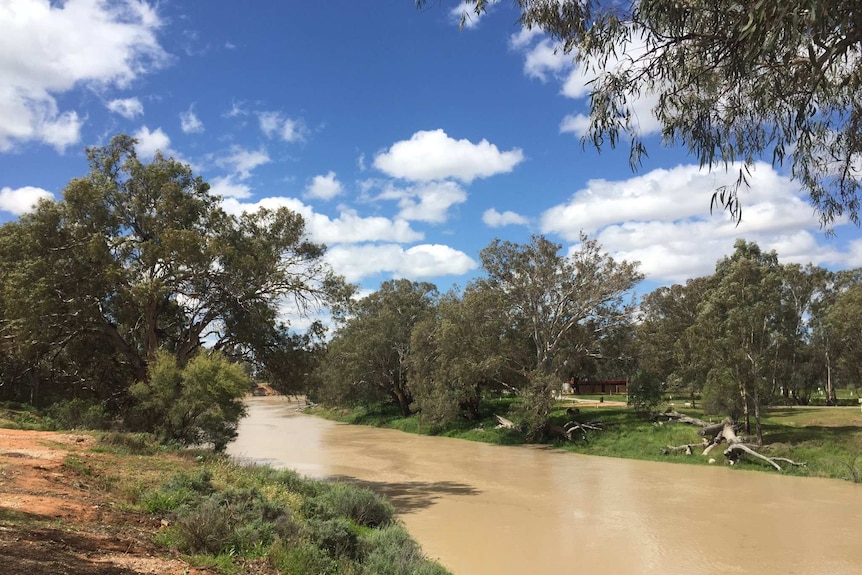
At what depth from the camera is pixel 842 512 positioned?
16.3 m

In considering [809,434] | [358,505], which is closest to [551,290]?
[809,434]

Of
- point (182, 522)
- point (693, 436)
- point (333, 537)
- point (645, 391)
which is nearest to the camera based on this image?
point (182, 522)

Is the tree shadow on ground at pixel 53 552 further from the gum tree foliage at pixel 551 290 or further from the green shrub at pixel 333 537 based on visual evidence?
the gum tree foliage at pixel 551 290

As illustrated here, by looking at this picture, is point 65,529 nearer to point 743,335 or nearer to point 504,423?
point 743,335

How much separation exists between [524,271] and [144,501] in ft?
88.0

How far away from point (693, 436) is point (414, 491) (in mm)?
14981

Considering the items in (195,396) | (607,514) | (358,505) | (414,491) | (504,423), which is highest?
(195,396)

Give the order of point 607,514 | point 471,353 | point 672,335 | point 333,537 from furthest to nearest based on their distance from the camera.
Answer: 1. point 672,335
2. point 471,353
3. point 607,514
4. point 333,537

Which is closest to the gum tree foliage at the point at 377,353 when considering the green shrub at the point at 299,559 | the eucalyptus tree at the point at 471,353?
the eucalyptus tree at the point at 471,353

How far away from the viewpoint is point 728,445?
24.4m

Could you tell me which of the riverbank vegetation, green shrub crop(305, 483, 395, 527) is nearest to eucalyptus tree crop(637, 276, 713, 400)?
green shrub crop(305, 483, 395, 527)

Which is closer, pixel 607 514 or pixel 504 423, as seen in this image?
pixel 607 514

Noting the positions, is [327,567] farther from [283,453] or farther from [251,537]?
[283,453]

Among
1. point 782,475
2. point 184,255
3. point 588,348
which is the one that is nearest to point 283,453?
point 184,255
